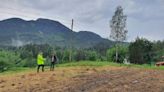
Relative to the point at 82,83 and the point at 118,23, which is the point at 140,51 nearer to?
the point at 118,23

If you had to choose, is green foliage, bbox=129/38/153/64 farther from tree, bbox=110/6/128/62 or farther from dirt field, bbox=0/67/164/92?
dirt field, bbox=0/67/164/92

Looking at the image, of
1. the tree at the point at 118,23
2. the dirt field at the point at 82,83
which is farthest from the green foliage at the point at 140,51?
the dirt field at the point at 82,83

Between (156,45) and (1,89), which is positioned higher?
(156,45)

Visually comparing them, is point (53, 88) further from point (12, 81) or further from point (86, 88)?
point (12, 81)

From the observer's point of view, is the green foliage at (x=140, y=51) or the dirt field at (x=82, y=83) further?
the green foliage at (x=140, y=51)

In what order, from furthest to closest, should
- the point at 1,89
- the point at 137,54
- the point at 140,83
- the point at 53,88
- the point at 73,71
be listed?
the point at 137,54, the point at 73,71, the point at 1,89, the point at 53,88, the point at 140,83

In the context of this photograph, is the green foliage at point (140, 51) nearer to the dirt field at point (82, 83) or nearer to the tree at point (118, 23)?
the tree at point (118, 23)

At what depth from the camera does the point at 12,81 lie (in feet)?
100.0

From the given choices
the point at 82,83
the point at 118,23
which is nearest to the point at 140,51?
the point at 118,23

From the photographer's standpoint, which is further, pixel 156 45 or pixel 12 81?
pixel 156 45

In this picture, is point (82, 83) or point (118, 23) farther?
point (118, 23)

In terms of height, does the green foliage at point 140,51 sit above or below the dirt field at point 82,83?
above

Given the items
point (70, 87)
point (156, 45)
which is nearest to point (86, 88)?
point (70, 87)

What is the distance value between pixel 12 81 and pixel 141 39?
63.3 meters
